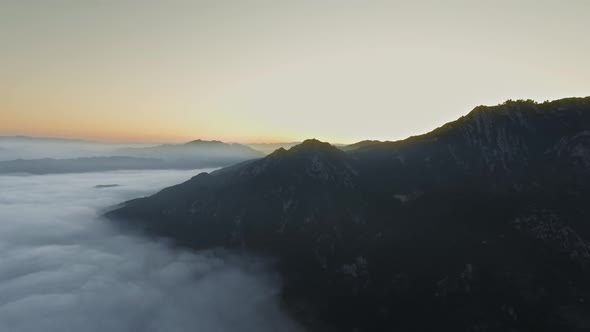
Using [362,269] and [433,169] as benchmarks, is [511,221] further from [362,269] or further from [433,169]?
[362,269]

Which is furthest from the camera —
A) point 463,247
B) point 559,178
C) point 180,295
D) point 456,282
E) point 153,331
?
point 180,295

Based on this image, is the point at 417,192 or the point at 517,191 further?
the point at 417,192

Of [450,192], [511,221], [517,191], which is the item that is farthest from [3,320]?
[517,191]

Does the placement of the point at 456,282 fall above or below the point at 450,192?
below

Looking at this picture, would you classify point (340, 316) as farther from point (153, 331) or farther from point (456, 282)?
point (153, 331)

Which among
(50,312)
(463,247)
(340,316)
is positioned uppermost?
(463,247)

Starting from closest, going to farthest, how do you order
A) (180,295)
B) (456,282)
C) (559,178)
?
(456,282) < (559,178) < (180,295)
